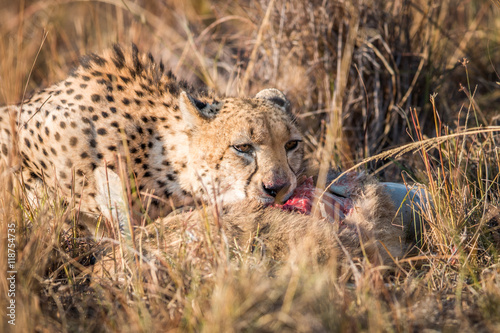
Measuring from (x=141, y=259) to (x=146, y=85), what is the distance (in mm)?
1258

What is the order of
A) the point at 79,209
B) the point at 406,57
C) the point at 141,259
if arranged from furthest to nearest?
the point at 406,57, the point at 79,209, the point at 141,259

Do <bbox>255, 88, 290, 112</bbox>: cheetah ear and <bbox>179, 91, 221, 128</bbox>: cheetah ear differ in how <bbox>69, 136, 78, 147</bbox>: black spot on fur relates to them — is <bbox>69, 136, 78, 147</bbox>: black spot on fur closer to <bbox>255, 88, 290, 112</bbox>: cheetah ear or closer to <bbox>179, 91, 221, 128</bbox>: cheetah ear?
<bbox>179, 91, 221, 128</bbox>: cheetah ear

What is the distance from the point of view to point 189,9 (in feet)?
20.8

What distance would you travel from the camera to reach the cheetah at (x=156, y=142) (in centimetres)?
269

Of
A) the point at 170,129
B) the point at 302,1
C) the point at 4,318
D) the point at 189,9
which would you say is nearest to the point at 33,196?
the point at 170,129

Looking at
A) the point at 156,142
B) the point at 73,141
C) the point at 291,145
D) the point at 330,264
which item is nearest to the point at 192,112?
the point at 156,142

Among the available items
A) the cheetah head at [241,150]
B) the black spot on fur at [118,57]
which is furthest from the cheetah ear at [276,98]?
the black spot on fur at [118,57]

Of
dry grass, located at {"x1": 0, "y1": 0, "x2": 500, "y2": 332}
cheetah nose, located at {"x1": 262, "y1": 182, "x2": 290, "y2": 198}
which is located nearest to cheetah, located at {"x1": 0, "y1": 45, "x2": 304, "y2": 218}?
cheetah nose, located at {"x1": 262, "y1": 182, "x2": 290, "y2": 198}

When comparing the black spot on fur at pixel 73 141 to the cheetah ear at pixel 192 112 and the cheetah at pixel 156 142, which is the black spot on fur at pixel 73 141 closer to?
the cheetah at pixel 156 142

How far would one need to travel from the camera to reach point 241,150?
2715mm

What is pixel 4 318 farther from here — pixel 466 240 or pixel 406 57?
pixel 406 57

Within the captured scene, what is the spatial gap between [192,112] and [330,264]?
113 cm

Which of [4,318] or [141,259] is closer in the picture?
[4,318]

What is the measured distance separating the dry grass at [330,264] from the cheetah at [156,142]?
7.7 inches
